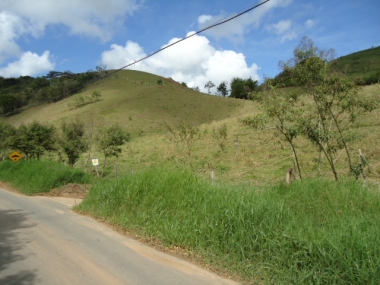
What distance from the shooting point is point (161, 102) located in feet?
191

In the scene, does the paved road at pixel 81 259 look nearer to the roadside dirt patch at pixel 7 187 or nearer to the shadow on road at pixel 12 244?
the shadow on road at pixel 12 244

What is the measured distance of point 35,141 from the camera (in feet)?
68.2

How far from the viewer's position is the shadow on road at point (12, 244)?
4039 millimetres

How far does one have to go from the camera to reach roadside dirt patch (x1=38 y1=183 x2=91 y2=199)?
11.2m

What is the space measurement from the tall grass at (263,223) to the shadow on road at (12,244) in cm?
175

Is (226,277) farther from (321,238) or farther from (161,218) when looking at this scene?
Result: (161,218)

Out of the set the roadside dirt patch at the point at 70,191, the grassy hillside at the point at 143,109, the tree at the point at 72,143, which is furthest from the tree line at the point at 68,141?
the grassy hillside at the point at 143,109

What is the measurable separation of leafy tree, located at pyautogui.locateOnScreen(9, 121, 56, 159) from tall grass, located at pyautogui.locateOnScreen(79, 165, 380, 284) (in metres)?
15.8

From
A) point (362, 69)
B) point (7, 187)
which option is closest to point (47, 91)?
point (7, 187)

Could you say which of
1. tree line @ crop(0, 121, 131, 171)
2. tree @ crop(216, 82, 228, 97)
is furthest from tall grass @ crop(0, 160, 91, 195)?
tree @ crop(216, 82, 228, 97)

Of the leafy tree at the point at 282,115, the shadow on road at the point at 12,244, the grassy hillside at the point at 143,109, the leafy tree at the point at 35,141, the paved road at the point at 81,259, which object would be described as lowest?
the paved road at the point at 81,259

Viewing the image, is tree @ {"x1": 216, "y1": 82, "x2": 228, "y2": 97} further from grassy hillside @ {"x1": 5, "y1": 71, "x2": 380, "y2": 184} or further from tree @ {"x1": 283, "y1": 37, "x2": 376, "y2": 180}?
tree @ {"x1": 283, "y1": 37, "x2": 376, "y2": 180}

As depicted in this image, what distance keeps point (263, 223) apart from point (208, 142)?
18439mm

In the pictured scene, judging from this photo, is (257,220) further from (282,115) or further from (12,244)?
(12,244)
